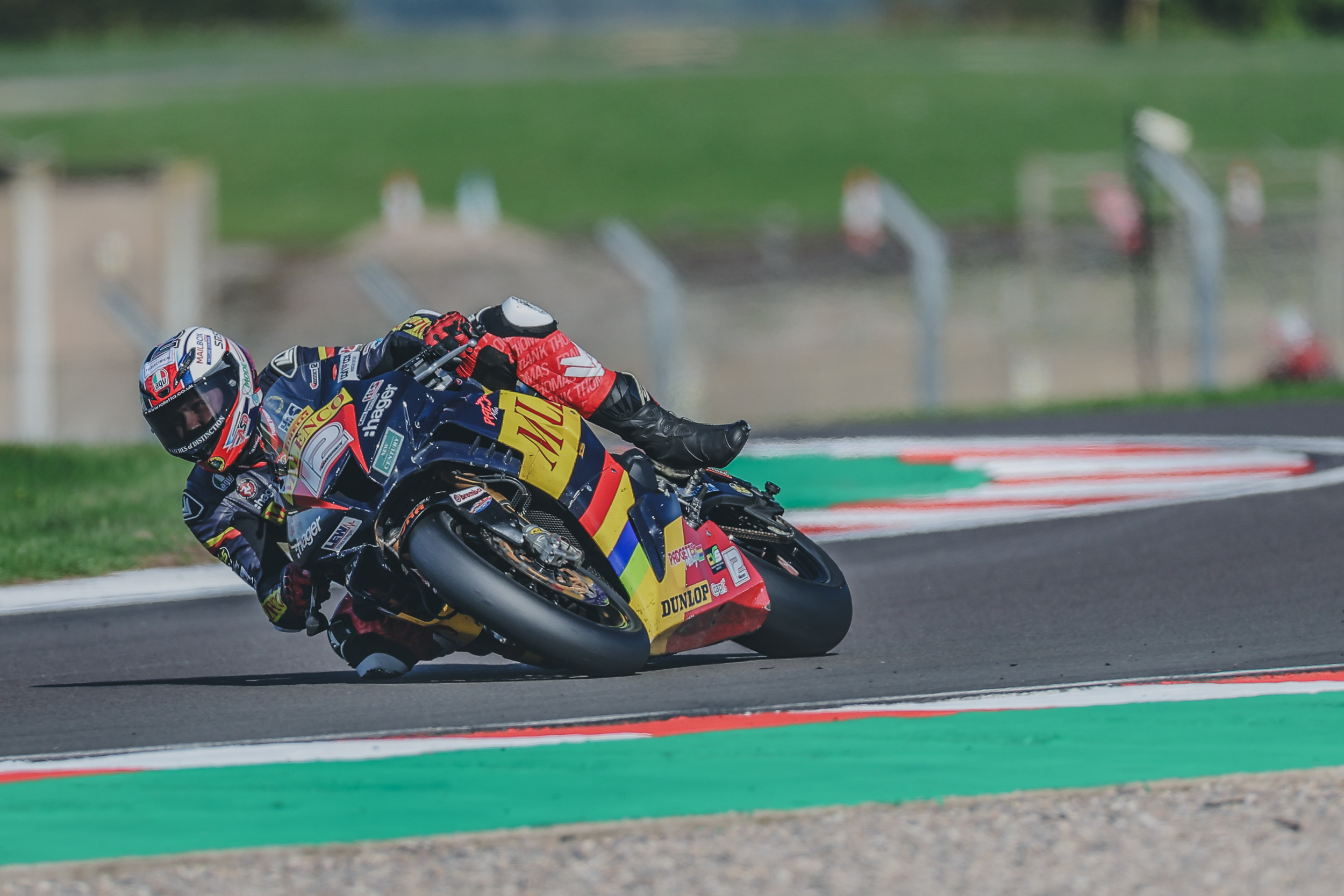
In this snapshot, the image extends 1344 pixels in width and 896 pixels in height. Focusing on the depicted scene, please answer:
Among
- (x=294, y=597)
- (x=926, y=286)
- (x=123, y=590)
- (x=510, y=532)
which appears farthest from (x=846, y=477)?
(x=510, y=532)

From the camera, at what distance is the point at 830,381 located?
63.3 ft

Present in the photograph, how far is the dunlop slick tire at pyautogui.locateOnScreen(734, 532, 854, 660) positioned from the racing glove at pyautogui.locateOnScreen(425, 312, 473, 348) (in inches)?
47.9

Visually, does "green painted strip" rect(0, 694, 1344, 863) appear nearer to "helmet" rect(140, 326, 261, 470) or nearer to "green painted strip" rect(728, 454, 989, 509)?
"helmet" rect(140, 326, 261, 470)

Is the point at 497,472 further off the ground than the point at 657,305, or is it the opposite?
the point at 657,305

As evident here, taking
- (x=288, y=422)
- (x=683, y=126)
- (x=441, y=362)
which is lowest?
(x=288, y=422)

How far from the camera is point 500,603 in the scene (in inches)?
206

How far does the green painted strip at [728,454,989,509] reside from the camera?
35.4ft

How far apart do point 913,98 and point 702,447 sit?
132 ft

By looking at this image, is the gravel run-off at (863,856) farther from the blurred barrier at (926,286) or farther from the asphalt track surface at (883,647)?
the blurred barrier at (926,286)

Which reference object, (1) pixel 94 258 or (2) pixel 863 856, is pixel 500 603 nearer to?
(2) pixel 863 856

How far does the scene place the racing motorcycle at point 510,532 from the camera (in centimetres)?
541

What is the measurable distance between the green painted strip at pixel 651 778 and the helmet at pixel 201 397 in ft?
4.25

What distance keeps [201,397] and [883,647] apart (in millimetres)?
2476

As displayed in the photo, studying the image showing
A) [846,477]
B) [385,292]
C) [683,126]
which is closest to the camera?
[846,477]
